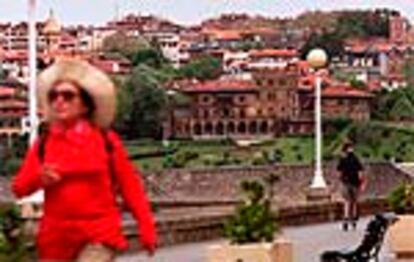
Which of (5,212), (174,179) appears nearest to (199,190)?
(174,179)

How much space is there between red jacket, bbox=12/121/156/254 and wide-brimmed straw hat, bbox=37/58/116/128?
8 centimetres

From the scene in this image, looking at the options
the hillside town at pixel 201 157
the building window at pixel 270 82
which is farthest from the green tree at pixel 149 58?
the building window at pixel 270 82

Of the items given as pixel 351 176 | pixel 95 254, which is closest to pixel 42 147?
pixel 95 254

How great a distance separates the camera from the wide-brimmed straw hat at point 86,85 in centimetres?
855

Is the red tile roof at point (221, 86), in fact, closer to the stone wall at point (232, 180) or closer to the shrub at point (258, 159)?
the shrub at point (258, 159)

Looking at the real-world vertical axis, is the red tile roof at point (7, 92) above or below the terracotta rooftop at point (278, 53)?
above

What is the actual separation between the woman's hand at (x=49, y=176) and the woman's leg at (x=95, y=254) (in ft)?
1.03

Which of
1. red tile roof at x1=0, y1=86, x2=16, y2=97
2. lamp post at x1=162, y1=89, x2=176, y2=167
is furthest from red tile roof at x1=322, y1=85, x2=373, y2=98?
red tile roof at x1=0, y1=86, x2=16, y2=97

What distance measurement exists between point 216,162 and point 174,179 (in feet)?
72.6

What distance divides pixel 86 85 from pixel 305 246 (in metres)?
14.2

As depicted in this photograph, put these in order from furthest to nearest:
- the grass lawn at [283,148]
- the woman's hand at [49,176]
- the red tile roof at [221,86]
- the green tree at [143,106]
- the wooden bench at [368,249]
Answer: the red tile roof at [221,86] → the green tree at [143,106] → the grass lawn at [283,148] → the wooden bench at [368,249] → the woman's hand at [49,176]

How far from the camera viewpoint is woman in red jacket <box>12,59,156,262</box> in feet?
27.6

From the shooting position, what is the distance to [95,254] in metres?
8.39

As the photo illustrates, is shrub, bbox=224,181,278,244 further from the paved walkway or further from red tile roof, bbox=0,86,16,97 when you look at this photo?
red tile roof, bbox=0,86,16,97
